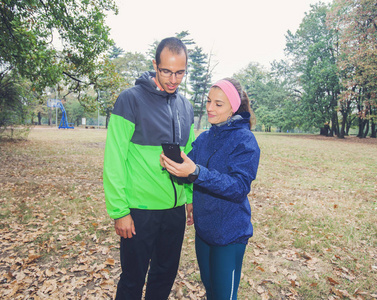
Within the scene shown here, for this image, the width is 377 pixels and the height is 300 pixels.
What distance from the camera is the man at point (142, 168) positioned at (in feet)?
6.57

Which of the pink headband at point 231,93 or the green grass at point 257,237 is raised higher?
the pink headband at point 231,93

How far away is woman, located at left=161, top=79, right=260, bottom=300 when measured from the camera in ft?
5.54

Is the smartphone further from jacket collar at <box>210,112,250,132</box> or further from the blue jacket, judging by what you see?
jacket collar at <box>210,112,250,132</box>

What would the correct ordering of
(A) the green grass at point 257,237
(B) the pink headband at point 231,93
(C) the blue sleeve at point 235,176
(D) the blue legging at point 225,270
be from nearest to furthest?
(C) the blue sleeve at point 235,176 < (D) the blue legging at point 225,270 < (B) the pink headband at point 231,93 < (A) the green grass at point 257,237

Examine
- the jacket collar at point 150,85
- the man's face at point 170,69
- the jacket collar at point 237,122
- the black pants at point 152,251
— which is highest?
the man's face at point 170,69

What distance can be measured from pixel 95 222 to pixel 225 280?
4.44 metres

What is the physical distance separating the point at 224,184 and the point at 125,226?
99 centimetres

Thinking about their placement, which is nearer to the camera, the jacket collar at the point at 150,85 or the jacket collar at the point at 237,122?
the jacket collar at the point at 237,122

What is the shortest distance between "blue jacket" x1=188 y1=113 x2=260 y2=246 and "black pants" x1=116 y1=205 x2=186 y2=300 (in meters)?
0.36

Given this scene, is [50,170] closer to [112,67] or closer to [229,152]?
[112,67]

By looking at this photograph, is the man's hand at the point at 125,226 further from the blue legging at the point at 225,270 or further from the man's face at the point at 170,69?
the man's face at the point at 170,69

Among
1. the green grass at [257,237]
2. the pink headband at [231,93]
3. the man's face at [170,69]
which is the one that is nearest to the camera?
the pink headband at [231,93]

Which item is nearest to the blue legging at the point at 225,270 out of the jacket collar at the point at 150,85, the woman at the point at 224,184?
the woman at the point at 224,184

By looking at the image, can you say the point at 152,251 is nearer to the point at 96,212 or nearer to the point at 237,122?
the point at 237,122
